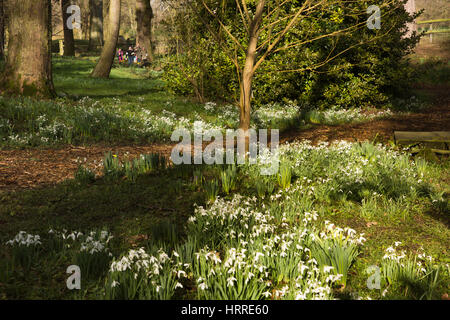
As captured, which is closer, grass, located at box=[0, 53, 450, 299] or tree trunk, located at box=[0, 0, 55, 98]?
grass, located at box=[0, 53, 450, 299]

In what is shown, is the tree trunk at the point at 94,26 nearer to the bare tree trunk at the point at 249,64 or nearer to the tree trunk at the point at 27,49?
Result: the tree trunk at the point at 27,49

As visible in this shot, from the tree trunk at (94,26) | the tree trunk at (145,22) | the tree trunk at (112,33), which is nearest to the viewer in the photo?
the tree trunk at (112,33)

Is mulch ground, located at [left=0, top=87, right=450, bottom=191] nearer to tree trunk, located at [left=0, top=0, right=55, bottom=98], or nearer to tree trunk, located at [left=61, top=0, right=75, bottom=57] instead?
tree trunk, located at [left=0, top=0, right=55, bottom=98]

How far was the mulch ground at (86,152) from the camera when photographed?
5426 millimetres

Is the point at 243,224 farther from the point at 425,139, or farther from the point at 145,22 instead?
the point at 145,22

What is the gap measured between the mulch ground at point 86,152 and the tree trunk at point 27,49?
3.70m

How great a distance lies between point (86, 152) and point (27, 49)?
171 inches

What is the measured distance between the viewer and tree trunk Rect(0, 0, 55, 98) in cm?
931

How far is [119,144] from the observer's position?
769 cm

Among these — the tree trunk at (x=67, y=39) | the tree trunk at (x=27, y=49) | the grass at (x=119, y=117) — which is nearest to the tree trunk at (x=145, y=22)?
the tree trunk at (x=67, y=39)

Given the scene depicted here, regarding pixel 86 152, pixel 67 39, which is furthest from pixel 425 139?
pixel 67 39

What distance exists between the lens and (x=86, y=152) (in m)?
6.82

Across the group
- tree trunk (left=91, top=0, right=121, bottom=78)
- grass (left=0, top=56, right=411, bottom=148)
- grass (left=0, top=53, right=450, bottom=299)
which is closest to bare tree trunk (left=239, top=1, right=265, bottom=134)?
grass (left=0, top=53, right=450, bottom=299)

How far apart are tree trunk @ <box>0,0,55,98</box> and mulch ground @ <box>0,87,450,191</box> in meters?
3.70
